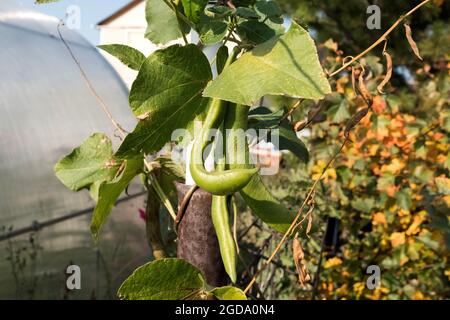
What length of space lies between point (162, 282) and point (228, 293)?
52 mm

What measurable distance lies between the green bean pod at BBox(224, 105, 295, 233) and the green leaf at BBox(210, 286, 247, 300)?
83mm

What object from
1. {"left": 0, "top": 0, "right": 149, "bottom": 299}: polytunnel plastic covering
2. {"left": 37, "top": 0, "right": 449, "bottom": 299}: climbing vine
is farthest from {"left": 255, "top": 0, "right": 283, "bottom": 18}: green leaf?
{"left": 0, "top": 0, "right": 149, "bottom": 299}: polytunnel plastic covering

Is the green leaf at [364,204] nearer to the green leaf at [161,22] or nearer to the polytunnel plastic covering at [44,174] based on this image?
the polytunnel plastic covering at [44,174]

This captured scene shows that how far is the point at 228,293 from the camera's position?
47 centimetres

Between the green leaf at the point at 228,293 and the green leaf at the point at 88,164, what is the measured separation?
24 cm

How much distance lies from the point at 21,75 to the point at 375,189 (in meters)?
1.10

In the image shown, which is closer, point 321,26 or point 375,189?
point 375,189

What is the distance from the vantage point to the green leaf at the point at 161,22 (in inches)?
22.6

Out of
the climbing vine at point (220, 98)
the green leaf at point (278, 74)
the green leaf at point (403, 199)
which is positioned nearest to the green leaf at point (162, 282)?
the climbing vine at point (220, 98)

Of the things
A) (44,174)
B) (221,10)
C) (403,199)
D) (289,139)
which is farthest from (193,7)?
(44,174)

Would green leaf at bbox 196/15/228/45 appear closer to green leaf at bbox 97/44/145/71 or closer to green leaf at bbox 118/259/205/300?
green leaf at bbox 97/44/145/71
